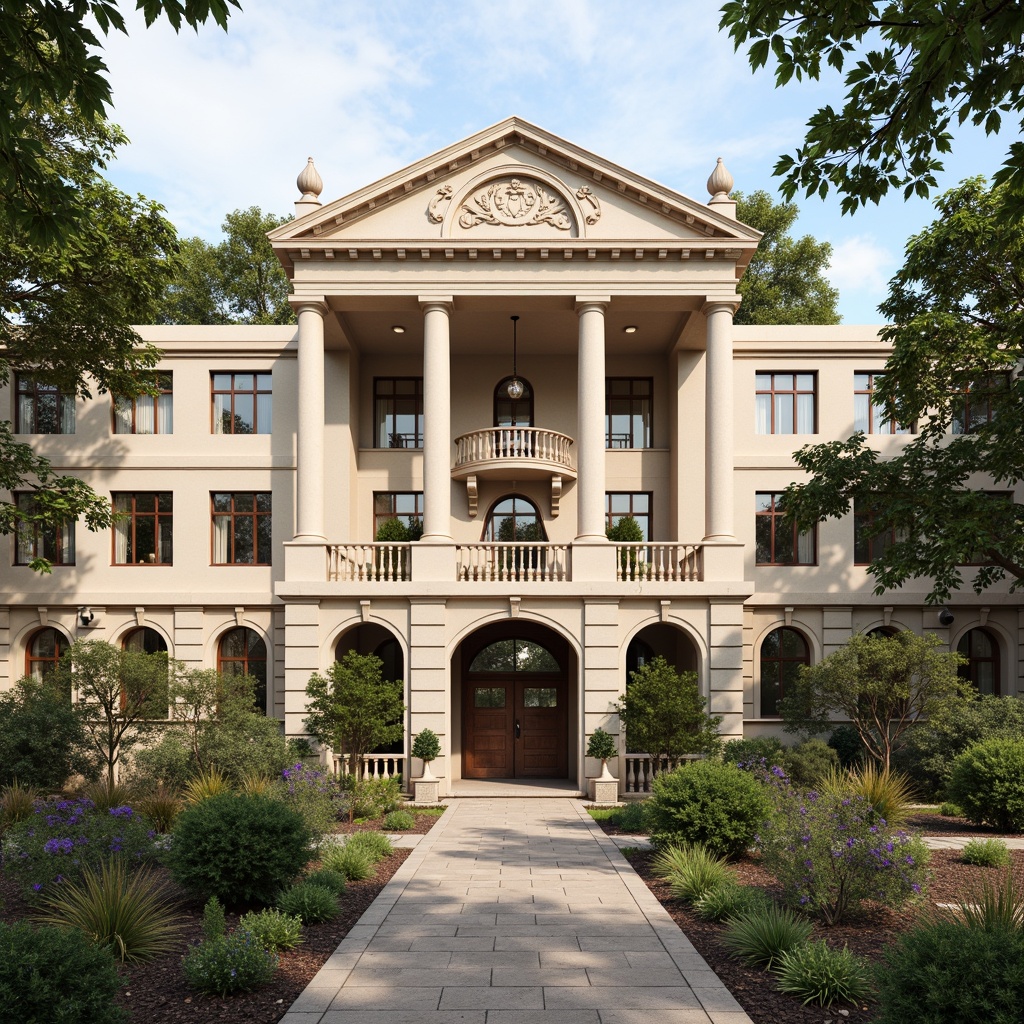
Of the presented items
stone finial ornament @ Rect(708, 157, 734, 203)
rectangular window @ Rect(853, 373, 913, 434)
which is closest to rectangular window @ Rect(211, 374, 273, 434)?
stone finial ornament @ Rect(708, 157, 734, 203)

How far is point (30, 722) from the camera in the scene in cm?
1777

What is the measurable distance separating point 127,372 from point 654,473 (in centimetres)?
1426

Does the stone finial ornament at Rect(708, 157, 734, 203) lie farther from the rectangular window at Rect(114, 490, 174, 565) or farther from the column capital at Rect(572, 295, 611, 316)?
the rectangular window at Rect(114, 490, 174, 565)

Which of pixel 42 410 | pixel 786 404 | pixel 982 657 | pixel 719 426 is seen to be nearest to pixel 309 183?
pixel 42 410

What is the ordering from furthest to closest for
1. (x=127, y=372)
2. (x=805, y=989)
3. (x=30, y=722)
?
(x=127, y=372) → (x=30, y=722) → (x=805, y=989)

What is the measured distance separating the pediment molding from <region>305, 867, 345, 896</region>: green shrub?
15.2 m

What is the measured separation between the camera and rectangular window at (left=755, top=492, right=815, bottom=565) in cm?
2411

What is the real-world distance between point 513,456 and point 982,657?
14.4 metres

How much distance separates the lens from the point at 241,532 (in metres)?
24.2

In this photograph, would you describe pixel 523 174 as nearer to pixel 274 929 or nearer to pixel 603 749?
pixel 603 749

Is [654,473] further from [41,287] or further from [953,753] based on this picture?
[41,287]

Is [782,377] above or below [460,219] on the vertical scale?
below

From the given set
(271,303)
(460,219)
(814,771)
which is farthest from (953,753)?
(271,303)

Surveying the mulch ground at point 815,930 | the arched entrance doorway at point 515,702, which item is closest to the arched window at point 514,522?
the arched entrance doorway at point 515,702
